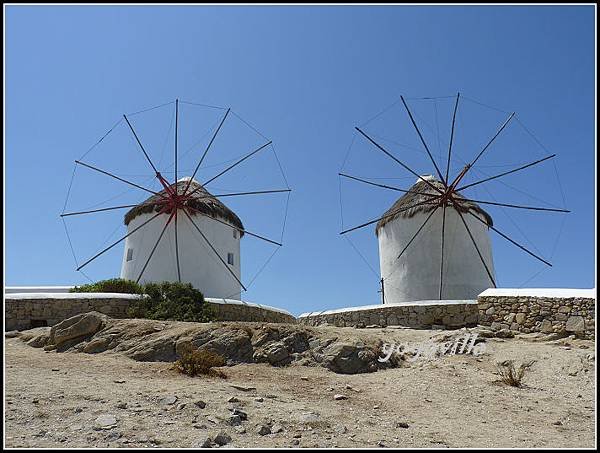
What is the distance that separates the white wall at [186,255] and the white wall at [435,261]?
8.02 meters

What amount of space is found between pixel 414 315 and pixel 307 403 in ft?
31.0

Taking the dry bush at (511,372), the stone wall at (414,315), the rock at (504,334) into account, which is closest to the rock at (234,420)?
the dry bush at (511,372)

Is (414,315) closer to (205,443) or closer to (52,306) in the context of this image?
(52,306)

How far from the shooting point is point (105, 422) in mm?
5562

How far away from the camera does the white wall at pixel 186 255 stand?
21.8 m

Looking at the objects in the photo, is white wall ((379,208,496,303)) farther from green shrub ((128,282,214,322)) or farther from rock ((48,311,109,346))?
rock ((48,311,109,346))

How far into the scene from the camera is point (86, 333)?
39.1 ft

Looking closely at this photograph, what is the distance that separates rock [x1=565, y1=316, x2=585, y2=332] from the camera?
12.7 metres

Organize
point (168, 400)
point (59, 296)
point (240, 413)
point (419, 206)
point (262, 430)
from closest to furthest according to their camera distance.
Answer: point (262, 430) → point (240, 413) → point (168, 400) → point (59, 296) → point (419, 206)

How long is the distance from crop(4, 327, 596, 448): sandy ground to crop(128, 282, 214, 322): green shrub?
15.1 feet

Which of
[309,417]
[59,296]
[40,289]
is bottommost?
[309,417]

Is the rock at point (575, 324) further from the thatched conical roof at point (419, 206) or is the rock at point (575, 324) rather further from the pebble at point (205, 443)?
the pebble at point (205, 443)

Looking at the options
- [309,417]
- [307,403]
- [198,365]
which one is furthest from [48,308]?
[309,417]

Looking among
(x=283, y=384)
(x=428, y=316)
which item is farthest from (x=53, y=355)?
(x=428, y=316)
